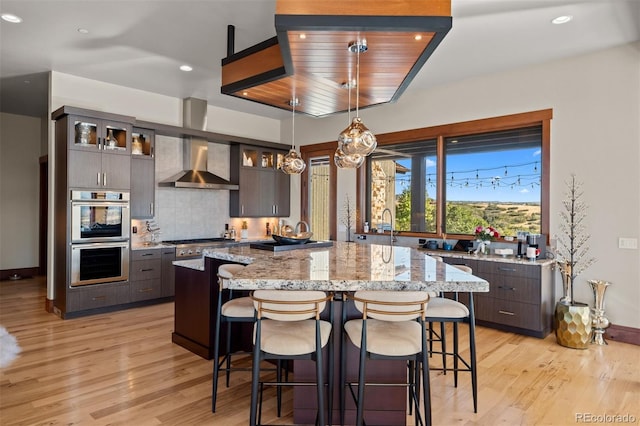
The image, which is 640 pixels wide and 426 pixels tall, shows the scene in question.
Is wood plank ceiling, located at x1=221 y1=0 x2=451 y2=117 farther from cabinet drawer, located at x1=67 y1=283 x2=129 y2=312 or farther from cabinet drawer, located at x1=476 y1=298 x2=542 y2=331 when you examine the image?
cabinet drawer, located at x1=67 y1=283 x2=129 y2=312

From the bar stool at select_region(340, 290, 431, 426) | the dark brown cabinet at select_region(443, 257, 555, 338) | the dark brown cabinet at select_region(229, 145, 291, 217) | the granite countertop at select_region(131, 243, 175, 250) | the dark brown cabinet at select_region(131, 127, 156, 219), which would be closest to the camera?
the bar stool at select_region(340, 290, 431, 426)

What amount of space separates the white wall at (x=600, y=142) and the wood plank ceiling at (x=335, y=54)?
2.18 meters

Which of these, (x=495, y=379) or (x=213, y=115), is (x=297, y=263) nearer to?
(x=495, y=379)

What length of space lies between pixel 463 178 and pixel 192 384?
14.3 ft

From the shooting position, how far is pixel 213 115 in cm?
695

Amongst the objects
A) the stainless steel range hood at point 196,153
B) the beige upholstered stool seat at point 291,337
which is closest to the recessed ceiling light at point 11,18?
the stainless steel range hood at point 196,153

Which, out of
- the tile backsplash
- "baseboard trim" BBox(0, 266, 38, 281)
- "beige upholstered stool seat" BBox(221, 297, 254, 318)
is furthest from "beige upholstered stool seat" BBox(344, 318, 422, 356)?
"baseboard trim" BBox(0, 266, 38, 281)

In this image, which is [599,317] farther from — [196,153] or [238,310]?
[196,153]

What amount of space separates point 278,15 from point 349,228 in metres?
4.64

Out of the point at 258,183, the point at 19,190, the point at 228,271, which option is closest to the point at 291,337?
the point at 228,271

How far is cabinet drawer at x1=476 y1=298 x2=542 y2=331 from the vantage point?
14.1ft

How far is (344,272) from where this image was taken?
2480 mm

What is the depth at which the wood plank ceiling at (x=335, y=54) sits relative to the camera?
2.45 meters

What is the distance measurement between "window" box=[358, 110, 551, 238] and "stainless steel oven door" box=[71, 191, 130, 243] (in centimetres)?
374
